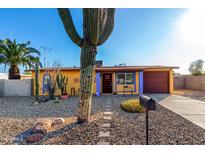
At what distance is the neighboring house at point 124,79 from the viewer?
1457 centimetres

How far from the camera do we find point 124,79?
14883 millimetres

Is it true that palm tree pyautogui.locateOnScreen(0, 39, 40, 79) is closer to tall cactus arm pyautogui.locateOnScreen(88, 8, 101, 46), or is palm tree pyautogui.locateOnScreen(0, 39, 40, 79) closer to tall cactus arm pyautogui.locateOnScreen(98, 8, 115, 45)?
tall cactus arm pyautogui.locateOnScreen(98, 8, 115, 45)

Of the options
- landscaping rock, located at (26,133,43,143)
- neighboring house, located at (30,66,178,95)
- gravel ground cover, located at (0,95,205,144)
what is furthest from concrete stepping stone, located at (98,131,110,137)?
neighboring house, located at (30,66,178,95)

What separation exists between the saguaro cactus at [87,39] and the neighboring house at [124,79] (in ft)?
29.6

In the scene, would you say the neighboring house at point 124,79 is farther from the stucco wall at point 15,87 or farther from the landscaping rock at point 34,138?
the landscaping rock at point 34,138

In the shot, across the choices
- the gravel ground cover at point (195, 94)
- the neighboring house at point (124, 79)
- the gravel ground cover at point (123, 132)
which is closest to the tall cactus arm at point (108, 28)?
the gravel ground cover at point (123, 132)

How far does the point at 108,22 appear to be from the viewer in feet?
17.5

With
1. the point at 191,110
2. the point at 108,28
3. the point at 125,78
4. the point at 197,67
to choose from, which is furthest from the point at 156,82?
the point at 197,67

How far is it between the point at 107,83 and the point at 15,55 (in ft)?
31.1

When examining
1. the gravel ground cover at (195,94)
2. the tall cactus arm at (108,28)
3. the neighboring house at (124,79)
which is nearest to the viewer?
the tall cactus arm at (108,28)

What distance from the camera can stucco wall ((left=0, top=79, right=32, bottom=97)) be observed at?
15.0 m

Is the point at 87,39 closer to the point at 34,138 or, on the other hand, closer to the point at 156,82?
the point at 34,138

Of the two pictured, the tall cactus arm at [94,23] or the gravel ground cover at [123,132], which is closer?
the gravel ground cover at [123,132]
